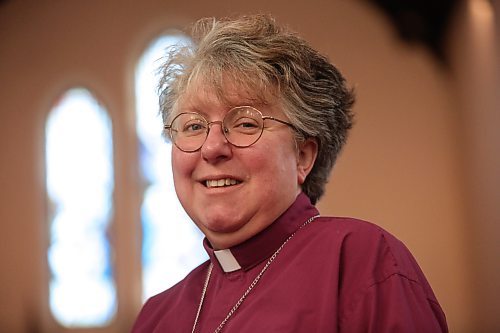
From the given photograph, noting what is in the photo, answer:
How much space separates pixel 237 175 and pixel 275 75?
0.22m

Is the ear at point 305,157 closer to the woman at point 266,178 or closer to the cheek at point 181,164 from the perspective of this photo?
the woman at point 266,178

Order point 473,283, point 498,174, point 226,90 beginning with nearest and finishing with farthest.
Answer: point 226,90
point 498,174
point 473,283

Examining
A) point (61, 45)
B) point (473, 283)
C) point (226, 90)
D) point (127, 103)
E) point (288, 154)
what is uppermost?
point (61, 45)

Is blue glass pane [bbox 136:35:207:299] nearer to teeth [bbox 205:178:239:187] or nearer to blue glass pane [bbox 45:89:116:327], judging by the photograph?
blue glass pane [bbox 45:89:116:327]

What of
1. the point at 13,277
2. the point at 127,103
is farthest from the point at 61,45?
the point at 13,277

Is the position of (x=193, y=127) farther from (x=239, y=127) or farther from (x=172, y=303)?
(x=172, y=303)

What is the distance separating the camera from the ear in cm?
190

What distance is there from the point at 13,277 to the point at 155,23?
255 centimetres

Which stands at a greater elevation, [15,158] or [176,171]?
[15,158]

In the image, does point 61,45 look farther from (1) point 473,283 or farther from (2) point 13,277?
(1) point 473,283

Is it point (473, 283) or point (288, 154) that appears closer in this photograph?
point (288, 154)

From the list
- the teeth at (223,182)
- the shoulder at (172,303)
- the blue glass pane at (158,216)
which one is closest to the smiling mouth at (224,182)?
the teeth at (223,182)

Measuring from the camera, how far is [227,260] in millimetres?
1917

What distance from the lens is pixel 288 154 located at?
1.83 meters
